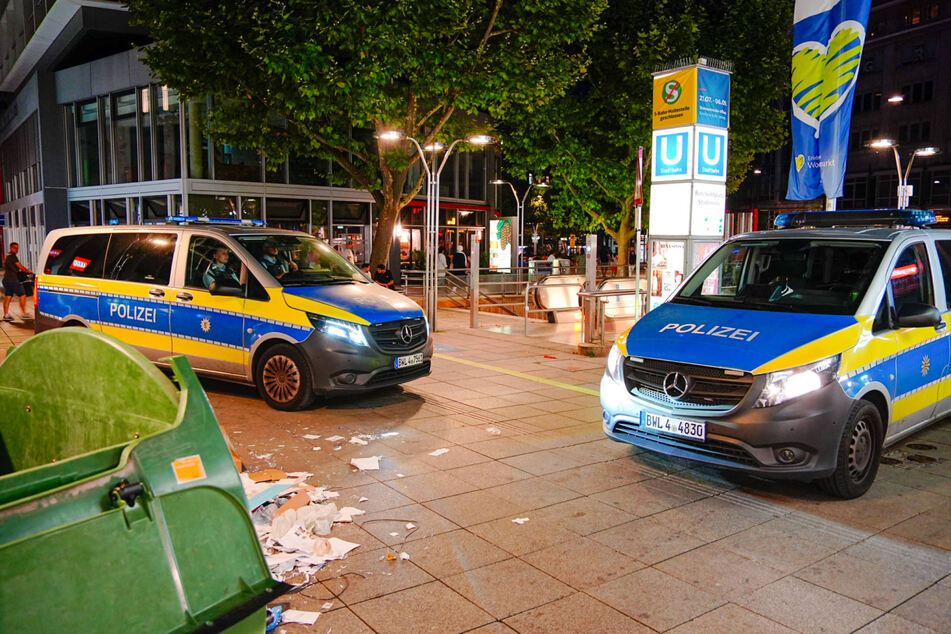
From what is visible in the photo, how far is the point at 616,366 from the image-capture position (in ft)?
18.9

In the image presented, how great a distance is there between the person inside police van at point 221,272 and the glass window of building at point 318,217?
17645 millimetres

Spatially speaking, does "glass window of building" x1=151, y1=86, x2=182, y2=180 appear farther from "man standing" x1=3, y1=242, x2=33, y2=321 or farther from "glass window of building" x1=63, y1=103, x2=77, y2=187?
"man standing" x1=3, y1=242, x2=33, y2=321

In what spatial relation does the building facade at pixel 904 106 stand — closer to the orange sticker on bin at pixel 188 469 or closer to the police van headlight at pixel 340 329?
the police van headlight at pixel 340 329

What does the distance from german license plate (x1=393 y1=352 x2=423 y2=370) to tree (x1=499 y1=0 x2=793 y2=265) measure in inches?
615

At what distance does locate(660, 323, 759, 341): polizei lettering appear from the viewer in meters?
5.18

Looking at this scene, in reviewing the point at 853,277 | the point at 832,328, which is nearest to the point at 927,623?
the point at 832,328

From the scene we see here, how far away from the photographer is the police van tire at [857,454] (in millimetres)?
4953

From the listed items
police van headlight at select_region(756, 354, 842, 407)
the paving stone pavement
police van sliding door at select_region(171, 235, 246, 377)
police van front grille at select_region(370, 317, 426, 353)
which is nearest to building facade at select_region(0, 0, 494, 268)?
police van sliding door at select_region(171, 235, 246, 377)

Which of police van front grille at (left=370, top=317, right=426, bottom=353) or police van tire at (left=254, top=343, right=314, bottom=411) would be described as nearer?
police van tire at (left=254, top=343, right=314, bottom=411)

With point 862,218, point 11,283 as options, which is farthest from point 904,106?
point 11,283

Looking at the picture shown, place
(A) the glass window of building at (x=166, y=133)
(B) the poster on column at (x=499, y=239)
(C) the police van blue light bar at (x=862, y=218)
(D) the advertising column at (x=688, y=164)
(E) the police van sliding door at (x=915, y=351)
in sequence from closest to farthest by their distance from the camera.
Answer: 1. (E) the police van sliding door at (x=915, y=351)
2. (C) the police van blue light bar at (x=862, y=218)
3. (D) the advertising column at (x=688, y=164)
4. (A) the glass window of building at (x=166, y=133)
5. (B) the poster on column at (x=499, y=239)

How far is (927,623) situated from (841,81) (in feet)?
29.4

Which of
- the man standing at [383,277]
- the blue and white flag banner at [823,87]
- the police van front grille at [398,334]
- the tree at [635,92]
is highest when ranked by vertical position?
the tree at [635,92]

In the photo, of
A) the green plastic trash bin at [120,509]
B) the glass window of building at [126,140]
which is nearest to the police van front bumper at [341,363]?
the green plastic trash bin at [120,509]
